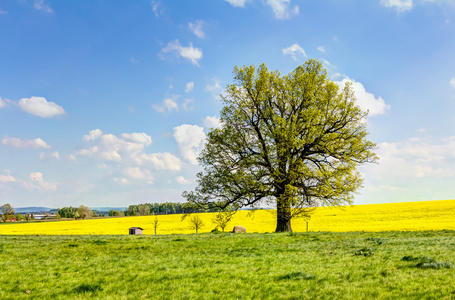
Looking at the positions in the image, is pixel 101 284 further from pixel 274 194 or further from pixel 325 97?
pixel 325 97

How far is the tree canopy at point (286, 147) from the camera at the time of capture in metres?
23.7

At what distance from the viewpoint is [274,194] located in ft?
83.1

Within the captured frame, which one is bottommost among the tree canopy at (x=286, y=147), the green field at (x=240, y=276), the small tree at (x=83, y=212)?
the small tree at (x=83, y=212)

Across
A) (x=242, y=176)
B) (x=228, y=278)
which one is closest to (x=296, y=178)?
(x=242, y=176)

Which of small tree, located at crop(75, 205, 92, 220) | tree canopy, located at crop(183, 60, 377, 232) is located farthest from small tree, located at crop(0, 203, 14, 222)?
tree canopy, located at crop(183, 60, 377, 232)

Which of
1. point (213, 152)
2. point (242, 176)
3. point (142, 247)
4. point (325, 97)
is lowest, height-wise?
point (142, 247)

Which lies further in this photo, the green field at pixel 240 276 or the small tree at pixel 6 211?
the small tree at pixel 6 211

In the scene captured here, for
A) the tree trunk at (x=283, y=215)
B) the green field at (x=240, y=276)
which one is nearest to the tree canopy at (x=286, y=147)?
the tree trunk at (x=283, y=215)

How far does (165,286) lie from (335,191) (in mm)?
18760

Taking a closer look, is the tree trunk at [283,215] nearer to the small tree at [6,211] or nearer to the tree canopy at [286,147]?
the tree canopy at [286,147]

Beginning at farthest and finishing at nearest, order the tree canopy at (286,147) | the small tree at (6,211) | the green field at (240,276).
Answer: the small tree at (6,211) → the tree canopy at (286,147) → the green field at (240,276)

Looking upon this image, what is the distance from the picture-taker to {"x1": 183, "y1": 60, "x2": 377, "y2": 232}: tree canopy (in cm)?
2373

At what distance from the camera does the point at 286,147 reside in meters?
23.7

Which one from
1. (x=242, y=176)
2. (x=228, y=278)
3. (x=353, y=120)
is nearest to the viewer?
(x=228, y=278)
